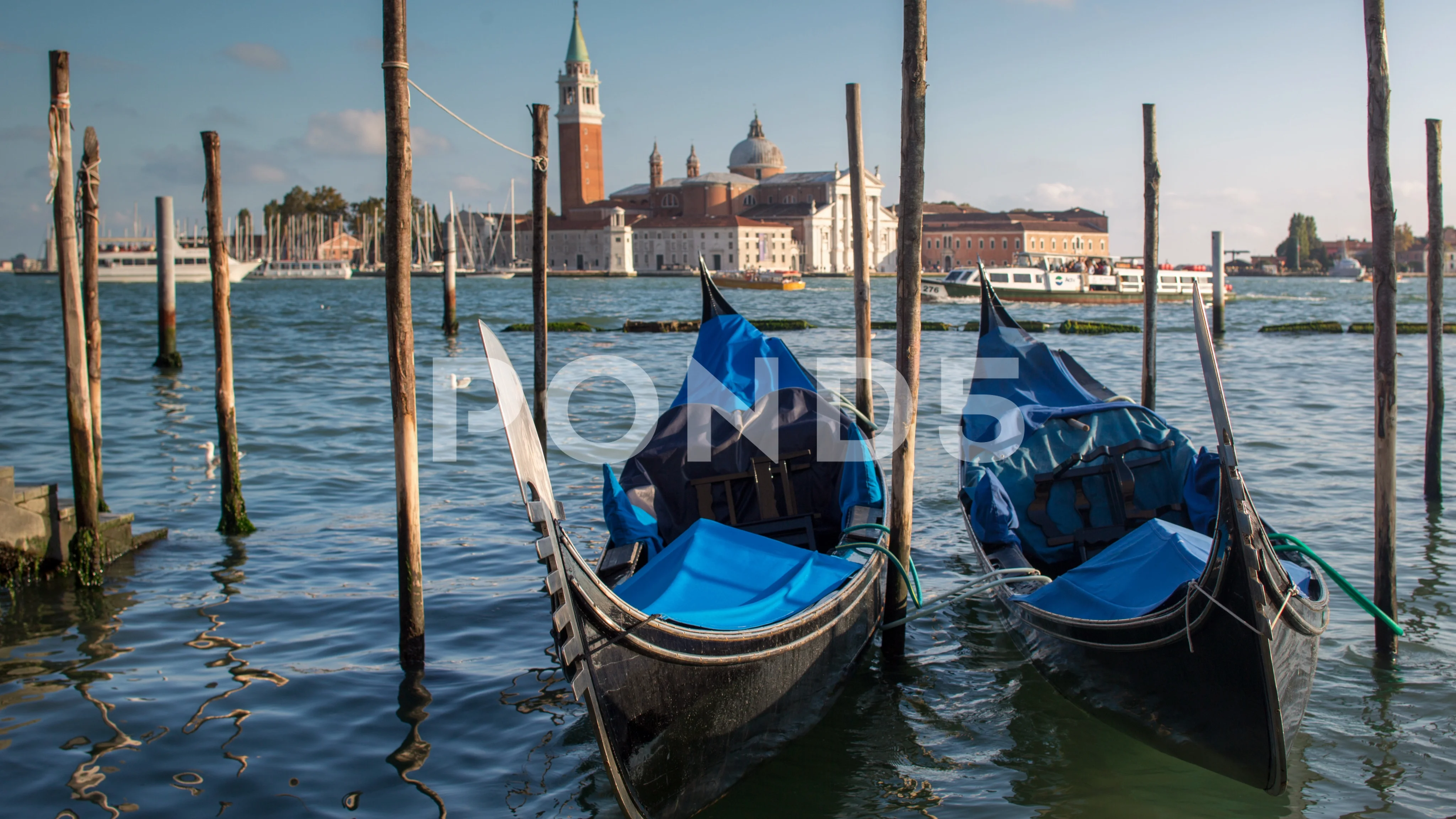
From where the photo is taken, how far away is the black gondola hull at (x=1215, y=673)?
8.02 ft

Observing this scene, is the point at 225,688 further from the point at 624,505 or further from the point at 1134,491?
the point at 1134,491

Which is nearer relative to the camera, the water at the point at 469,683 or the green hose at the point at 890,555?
the water at the point at 469,683

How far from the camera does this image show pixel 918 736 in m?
3.26

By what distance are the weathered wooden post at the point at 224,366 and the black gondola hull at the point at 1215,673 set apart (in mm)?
3993

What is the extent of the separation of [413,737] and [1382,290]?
336 centimetres

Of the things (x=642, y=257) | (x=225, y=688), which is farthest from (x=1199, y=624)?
(x=642, y=257)

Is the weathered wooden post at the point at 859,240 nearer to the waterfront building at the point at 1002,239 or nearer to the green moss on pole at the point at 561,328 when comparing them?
the green moss on pole at the point at 561,328

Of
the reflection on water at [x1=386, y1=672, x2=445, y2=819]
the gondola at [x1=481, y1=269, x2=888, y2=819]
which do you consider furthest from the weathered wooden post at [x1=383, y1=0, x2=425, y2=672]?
the gondola at [x1=481, y1=269, x2=888, y2=819]

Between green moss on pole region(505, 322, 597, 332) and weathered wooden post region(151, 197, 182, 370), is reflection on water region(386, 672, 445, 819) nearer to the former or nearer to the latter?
weathered wooden post region(151, 197, 182, 370)

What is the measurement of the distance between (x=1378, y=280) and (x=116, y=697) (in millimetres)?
4259

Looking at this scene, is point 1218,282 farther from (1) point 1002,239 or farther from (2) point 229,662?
(1) point 1002,239

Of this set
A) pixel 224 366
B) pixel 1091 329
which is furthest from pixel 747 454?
pixel 1091 329

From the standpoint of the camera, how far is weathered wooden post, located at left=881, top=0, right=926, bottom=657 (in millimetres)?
3568

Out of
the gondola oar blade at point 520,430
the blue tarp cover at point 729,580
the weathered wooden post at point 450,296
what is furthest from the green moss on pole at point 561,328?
the gondola oar blade at point 520,430
